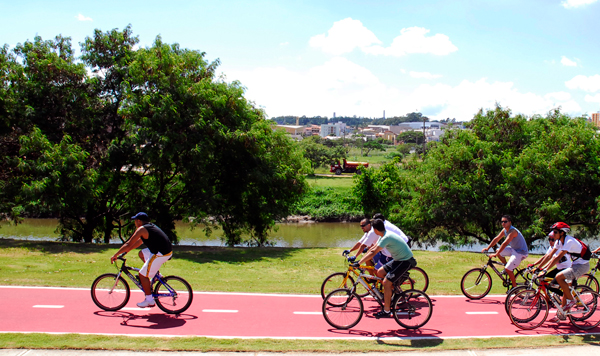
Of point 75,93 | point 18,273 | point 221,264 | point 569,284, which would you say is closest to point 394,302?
point 569,284

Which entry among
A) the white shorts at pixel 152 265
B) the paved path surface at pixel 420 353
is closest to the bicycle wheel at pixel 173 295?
the white shorts at pixel 152 265

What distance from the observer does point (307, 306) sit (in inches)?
376

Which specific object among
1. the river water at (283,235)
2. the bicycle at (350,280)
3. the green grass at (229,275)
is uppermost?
the bicycle at (350,280)

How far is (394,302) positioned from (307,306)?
6.83ft

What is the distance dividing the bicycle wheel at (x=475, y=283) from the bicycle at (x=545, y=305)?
73.2 inches

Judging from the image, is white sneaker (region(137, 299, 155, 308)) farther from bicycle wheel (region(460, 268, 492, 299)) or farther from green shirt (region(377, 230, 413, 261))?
bicycle wheel (region(460, 268, 492, 299))

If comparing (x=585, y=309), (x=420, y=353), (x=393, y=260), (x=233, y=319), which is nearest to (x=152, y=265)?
(x=233, y=319)

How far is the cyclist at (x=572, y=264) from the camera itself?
8430mm

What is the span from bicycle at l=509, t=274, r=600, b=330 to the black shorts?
6.95 feet

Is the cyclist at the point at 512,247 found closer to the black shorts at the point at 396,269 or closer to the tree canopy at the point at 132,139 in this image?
the black shorts at the point at 396,269

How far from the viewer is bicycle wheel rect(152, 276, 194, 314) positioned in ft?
28.3

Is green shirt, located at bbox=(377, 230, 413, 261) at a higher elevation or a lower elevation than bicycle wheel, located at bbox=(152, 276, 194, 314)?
higher

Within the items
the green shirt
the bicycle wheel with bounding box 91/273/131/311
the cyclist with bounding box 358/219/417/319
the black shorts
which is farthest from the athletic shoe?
the bicycle wheel with bounding box 91/273/131/311

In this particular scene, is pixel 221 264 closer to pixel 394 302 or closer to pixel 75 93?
pixel 394 302
